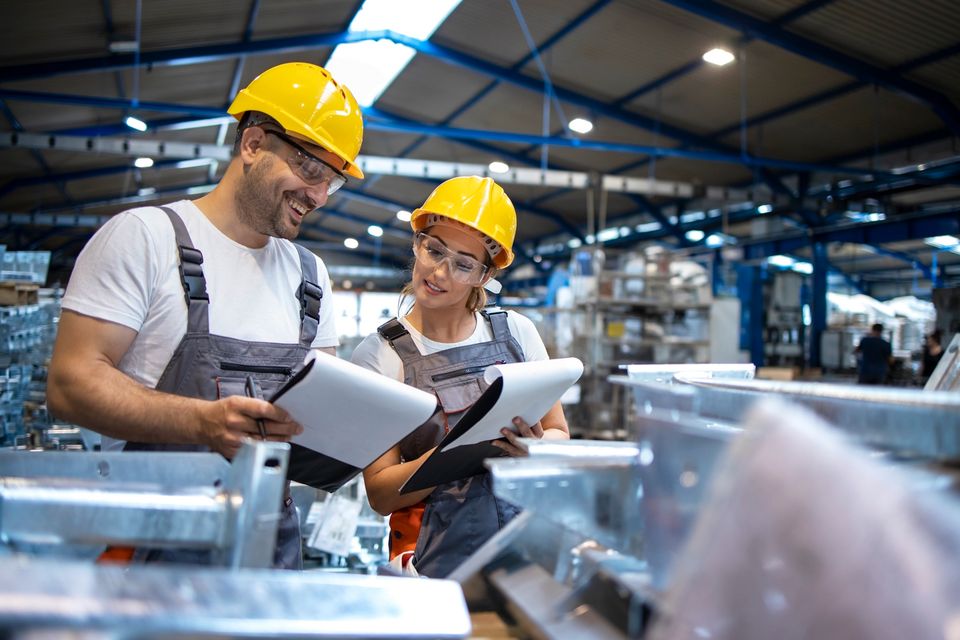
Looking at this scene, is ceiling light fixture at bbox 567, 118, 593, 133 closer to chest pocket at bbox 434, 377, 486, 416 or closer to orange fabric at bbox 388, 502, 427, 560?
chest pocket at bbox 434, 377, 486, 416

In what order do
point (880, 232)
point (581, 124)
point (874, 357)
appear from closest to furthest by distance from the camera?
point (581, 124) < point (874, 357) < point (880, 232)

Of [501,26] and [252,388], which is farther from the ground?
[501,26]

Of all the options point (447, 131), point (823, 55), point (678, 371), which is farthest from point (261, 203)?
point (447, 131)

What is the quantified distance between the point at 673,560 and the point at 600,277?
9129mm

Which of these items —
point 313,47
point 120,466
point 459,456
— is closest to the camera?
point 120,466

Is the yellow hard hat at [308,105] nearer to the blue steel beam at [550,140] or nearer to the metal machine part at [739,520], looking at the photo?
the metal machine part at [739,520]

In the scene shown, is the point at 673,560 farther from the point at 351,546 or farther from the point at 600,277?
the point at 600,277

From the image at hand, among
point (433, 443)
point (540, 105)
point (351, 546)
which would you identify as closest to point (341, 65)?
point (540, 105)

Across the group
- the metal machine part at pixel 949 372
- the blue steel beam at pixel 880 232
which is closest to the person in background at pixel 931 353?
the blue steel beam at pixel 880 232

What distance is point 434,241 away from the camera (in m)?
2.41

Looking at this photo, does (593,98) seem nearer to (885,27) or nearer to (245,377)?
(885,27)

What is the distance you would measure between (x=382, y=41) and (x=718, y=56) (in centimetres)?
472

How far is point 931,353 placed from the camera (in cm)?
1029

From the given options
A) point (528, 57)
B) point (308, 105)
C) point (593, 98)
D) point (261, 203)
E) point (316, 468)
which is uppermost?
point (528, 57)
